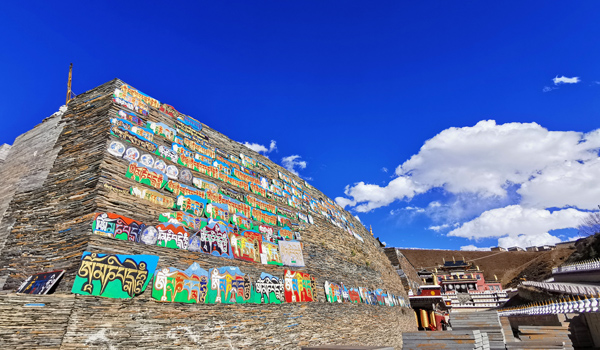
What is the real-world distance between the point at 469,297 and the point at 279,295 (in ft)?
161

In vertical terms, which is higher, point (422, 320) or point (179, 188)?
point (179, 188)

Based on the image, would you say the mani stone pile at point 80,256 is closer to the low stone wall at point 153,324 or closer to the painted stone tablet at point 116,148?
the low stone wall at point 153,324

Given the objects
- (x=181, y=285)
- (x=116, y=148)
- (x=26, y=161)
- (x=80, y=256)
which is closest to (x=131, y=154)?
(x=116, y=148)

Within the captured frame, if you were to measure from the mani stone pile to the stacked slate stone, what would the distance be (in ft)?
20.0

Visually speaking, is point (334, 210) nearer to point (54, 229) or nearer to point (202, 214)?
point (202, 214)

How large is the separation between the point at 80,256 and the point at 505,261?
9498 cm

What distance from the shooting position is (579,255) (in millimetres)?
50094

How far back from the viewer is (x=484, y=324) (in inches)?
358

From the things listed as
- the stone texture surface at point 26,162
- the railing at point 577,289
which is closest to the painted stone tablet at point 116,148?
the stone texture surface at point 26,162

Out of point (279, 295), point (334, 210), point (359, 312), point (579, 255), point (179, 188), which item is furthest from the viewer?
point (579, 255)

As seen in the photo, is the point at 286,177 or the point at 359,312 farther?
the point at 286,177

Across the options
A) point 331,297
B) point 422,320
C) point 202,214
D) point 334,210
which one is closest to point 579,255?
point 422,320

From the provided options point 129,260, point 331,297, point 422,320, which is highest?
point 129,260

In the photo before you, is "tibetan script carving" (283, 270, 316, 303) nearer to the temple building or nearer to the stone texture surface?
the stone texture surface
